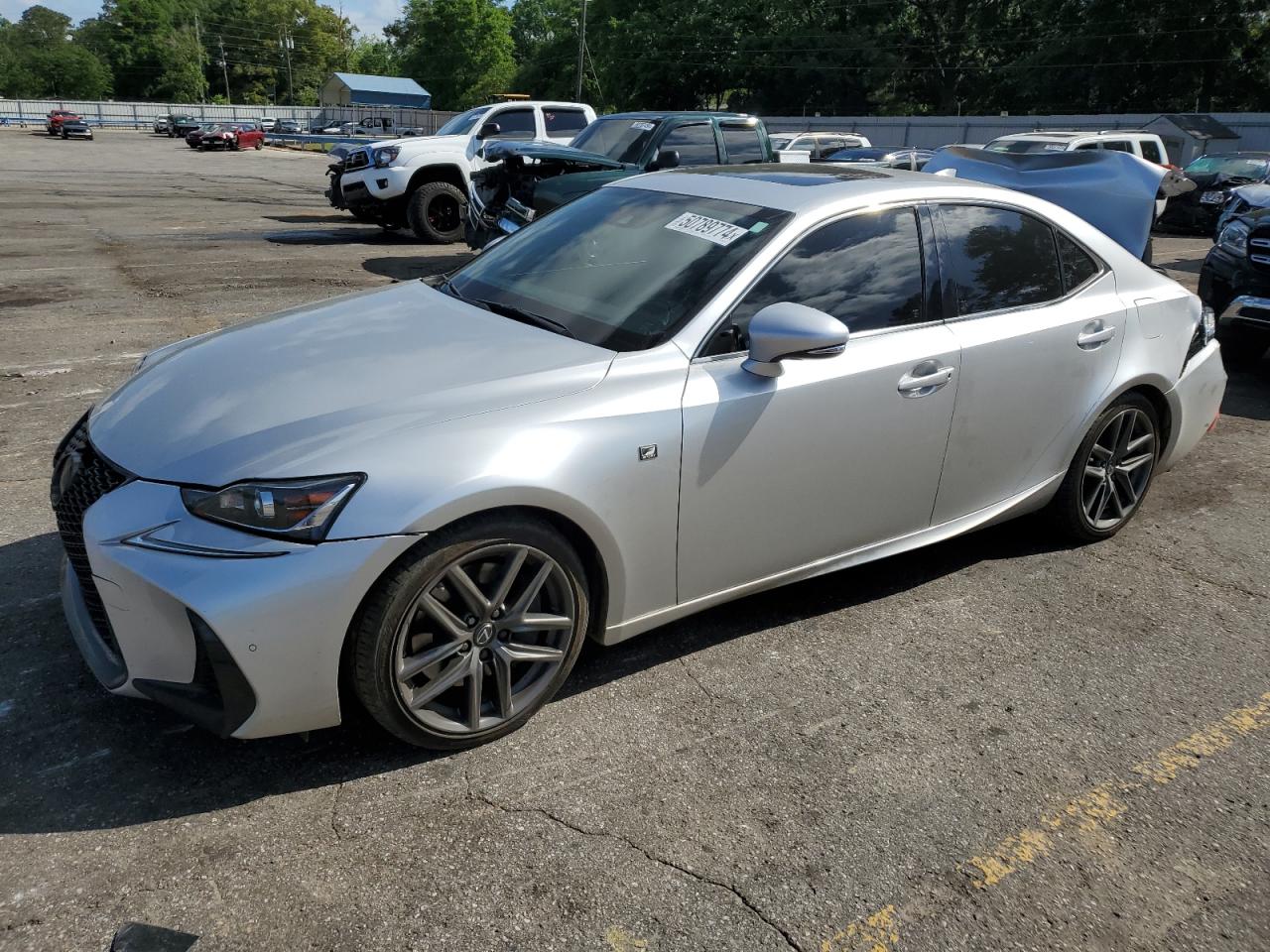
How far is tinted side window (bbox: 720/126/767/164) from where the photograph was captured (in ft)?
38.3

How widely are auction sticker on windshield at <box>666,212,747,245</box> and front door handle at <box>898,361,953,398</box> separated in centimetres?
78

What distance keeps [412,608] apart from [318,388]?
2.45 ft

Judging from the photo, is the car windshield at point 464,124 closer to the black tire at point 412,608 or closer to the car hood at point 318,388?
the car hood at point 318,388

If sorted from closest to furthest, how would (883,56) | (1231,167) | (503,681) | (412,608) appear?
(412,608), (503,681), (1231,167), (883,56)

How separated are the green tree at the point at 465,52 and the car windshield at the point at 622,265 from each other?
95.7 meters

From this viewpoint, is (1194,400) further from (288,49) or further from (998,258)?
(288,49)

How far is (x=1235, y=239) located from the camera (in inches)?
294

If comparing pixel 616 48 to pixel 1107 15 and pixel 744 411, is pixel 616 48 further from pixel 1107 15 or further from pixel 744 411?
pixel 744 411

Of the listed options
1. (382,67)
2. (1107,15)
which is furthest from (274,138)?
(382,67)

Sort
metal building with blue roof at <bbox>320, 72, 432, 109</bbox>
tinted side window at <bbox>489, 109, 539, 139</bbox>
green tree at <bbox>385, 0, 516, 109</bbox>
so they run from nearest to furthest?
tinted side window at <bbox>489, 109, 539, 139</bbox> < metal building with blue roof at <bbox>320, 72, 432, 109</bbox> < green tree at <bbox>385, 0, 516, 109</bbox>

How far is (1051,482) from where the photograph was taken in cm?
418

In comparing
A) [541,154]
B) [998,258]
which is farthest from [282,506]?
[541,154]

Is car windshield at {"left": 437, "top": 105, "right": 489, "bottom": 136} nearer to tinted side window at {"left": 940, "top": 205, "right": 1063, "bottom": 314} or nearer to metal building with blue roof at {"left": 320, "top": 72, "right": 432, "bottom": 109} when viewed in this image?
tinted side window at {"left": 940, "top": 205, "right": 1063, "bottom": 314}

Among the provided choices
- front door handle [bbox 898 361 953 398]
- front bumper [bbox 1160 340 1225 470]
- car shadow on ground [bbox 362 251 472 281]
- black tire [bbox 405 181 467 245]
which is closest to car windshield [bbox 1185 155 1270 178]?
black tire [bbox 405 181 467 245]
